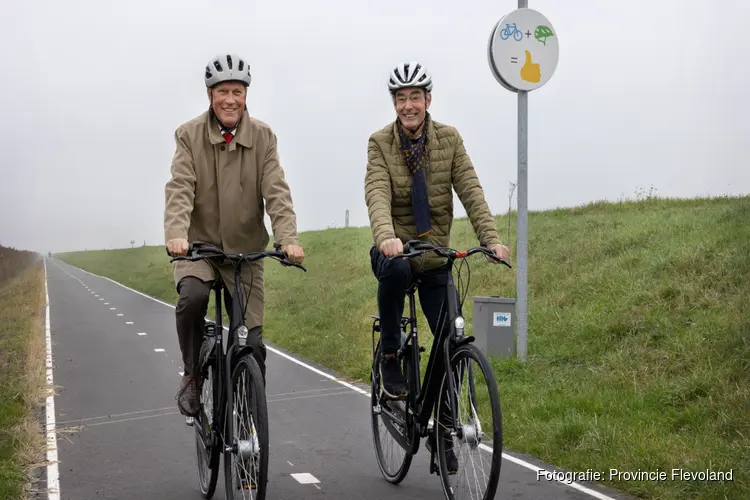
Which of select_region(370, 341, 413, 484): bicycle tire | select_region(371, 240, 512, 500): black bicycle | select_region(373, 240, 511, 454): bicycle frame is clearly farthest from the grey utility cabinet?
select_region(373, 240, 511, 454): bicycle frame

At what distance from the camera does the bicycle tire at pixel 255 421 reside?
4.33 m

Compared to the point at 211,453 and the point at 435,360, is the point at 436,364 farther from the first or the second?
the point at 211,453

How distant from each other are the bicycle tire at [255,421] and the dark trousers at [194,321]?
0.86ft

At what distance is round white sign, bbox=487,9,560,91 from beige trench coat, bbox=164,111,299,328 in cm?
489

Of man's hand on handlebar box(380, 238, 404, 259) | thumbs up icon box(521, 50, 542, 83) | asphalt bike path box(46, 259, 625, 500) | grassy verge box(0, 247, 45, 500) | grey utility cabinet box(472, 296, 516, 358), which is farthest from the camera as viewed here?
grey utility cabinet box(472, 296, 516, 358)

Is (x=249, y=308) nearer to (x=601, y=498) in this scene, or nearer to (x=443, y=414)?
(x=443, y=414)

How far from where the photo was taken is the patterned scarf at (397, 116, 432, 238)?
548cm

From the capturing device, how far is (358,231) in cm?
3634

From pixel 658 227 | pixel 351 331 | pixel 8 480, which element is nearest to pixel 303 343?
pixel 351 331

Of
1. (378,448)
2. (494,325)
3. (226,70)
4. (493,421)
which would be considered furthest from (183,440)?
(494,325)

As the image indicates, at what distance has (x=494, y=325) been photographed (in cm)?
1022

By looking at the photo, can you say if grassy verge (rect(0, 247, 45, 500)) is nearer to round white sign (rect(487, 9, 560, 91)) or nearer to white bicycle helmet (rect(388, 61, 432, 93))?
white bicycle helmet (rect(388, 61, 432, 93))

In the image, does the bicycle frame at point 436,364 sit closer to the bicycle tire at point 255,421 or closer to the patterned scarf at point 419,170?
the patterned scarf at point 419,170

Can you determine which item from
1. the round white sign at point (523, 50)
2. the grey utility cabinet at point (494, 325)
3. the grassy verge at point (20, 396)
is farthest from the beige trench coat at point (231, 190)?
the grey utility cabinet at point (494, 325)
